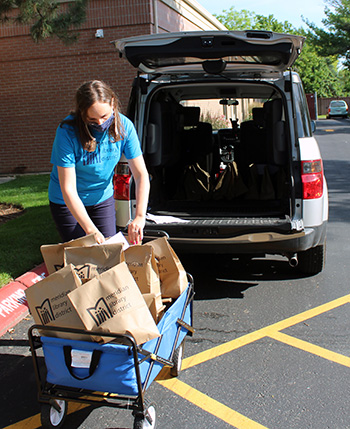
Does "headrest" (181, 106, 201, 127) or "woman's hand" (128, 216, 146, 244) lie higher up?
"headrest" (181, 106, 201, 127)

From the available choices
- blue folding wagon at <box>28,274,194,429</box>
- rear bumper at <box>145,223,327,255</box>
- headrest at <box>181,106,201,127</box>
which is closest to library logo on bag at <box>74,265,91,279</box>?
blue folding wagon at <box>28,274,194,429</box>

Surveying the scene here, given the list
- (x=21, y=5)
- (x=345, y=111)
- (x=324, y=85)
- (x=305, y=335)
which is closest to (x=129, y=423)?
(x=305, y=335)

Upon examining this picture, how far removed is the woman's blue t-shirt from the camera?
3168mm

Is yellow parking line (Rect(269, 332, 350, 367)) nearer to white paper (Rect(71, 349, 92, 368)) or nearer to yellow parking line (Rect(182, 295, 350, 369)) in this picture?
yellow parking line (Rect(182, 295, 350, 369))

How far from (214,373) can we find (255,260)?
8.73 ft

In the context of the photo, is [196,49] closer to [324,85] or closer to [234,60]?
[234,60]

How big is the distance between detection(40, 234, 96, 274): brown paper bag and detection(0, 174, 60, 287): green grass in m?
2.04

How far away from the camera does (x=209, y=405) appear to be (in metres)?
3.02

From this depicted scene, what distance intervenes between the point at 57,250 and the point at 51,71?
11.5m

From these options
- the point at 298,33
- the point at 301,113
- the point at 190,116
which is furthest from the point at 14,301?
the point at 298,33

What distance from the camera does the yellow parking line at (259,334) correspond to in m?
3.61

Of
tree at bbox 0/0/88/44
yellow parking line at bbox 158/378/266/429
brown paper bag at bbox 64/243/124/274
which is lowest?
yellow parking line at bbox 158/378/266/429

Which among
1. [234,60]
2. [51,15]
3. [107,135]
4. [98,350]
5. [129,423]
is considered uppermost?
[51,15]

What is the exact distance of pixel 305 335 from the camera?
392cm
